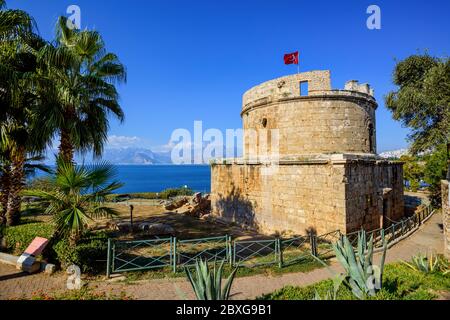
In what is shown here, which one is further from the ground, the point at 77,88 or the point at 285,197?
the point at 77,88

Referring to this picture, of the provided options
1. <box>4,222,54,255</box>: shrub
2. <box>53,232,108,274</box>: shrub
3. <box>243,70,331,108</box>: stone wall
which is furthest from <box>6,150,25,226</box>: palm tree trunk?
<box>243,70,331,108</box>: stone wall

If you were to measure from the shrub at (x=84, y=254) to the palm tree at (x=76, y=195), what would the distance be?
10.7 inches

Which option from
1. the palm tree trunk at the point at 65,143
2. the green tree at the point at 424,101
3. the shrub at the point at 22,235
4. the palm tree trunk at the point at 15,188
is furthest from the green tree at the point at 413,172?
the palm tree trunk at the point at 15,188

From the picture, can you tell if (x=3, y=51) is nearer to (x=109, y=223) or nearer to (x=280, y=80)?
(x=109, y=223)

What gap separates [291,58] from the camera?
15.1 meters

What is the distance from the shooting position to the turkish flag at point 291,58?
14969 millimetres

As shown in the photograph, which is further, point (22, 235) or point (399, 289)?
point (22, 235)

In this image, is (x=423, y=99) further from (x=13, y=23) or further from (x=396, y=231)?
(x=13, y=23)

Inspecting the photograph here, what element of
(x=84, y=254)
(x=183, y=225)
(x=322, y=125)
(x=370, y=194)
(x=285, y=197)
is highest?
(x=322, y=125)

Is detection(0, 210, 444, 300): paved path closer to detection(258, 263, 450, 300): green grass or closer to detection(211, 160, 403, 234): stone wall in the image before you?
detection(258, 263, 450, 300): green grass

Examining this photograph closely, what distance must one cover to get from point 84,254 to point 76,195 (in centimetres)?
184

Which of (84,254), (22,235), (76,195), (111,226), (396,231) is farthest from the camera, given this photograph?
(111,226)

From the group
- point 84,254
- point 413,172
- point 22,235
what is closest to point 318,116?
point 84,254
